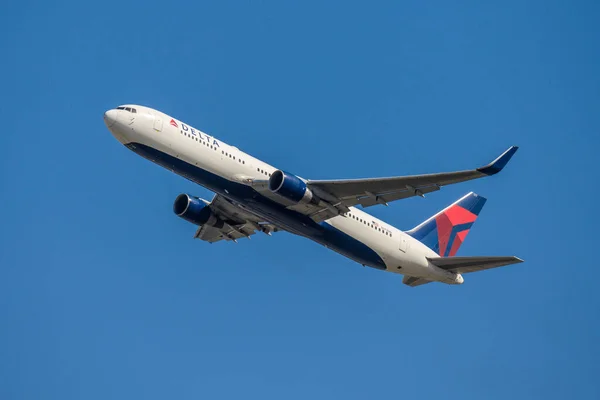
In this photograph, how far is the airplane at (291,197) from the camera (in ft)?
136

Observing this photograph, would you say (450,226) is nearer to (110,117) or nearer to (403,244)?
(403,244)

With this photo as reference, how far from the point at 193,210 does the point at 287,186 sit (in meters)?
8.59

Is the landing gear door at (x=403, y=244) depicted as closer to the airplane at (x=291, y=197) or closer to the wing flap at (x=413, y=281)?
the airplane at (x=291, y=197)

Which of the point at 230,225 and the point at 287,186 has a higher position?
the point at 287,186

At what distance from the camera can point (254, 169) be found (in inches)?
1699

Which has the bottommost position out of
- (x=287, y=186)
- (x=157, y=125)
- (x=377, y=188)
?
(x=287, y=186)

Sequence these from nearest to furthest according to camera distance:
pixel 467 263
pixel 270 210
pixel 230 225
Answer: pixel 270 210
pixel 467 263
pixel 230 225

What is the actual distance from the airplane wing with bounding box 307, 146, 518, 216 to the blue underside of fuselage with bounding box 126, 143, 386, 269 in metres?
0.97

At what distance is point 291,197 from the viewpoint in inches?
1654

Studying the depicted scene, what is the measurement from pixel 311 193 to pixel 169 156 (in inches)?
277

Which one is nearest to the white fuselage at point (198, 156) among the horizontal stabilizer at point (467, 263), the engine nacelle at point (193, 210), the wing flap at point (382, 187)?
the wing flap at point (382, 187)

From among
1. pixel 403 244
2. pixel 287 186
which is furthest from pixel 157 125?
pixel 403 244

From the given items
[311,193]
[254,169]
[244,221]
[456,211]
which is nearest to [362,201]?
[311,193]

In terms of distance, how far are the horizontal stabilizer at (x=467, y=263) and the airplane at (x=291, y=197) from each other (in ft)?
0.18
